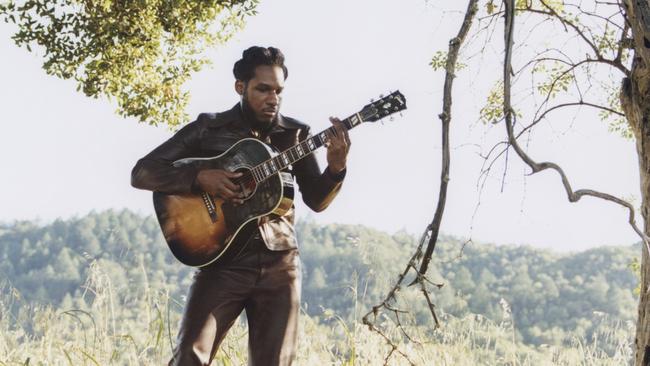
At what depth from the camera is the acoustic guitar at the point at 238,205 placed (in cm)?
394

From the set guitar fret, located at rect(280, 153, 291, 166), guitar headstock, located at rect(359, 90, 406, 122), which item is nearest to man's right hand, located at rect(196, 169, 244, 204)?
guitar fret, located at rect(280, 153, 291, 166)

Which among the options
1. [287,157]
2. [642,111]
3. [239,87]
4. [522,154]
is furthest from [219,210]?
[642,111]

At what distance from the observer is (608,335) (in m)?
5.85

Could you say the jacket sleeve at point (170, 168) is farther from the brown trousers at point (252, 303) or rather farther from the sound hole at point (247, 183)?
the brown trousers at point (252, 303)

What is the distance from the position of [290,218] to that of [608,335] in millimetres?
2689

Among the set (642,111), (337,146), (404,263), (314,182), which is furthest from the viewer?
(404,263)

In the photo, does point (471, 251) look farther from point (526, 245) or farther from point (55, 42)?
point (55, 42)

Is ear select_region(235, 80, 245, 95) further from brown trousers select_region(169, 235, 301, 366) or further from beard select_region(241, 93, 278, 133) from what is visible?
brown trousers select_region(169, 235, 301, 366)

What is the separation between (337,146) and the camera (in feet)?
12.5

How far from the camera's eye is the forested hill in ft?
186

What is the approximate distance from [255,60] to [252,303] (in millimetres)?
986

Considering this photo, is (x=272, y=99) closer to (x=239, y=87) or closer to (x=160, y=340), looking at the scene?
(x=239, y=87)

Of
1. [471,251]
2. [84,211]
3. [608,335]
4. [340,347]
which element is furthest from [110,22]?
[84,211]

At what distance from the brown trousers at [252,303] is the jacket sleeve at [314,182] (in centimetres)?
27
